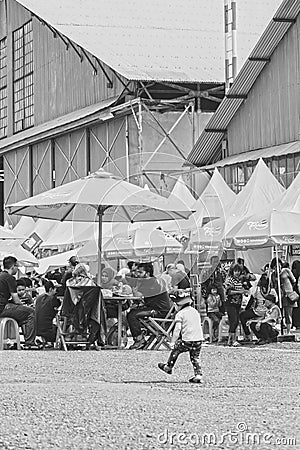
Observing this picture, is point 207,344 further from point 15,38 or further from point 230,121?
point 15,38

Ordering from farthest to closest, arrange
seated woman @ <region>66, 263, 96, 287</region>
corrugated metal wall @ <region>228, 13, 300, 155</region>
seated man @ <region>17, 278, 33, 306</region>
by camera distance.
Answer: corrugated metal wall @ <region>228, 13, 300, 155</region> → seated man @ <region>17, 278, 33, 306</region> → seated woman @ <region>66, 263, 96, 287</region>

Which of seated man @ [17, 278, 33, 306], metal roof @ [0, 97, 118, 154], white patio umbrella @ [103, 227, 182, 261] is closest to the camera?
white patio umbrella @ [103, 227, 182, 261]

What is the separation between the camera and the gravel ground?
828 cm

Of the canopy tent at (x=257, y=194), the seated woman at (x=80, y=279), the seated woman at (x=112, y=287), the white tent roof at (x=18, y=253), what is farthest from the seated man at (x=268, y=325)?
the white tent roof at (x=18, y=253)

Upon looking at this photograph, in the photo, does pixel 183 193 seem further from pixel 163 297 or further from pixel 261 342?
pixel 163 297

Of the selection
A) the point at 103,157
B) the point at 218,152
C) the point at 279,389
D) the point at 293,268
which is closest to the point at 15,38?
the point at 103,157

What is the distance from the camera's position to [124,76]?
122ft

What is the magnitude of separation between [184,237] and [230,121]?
1601 centimetres

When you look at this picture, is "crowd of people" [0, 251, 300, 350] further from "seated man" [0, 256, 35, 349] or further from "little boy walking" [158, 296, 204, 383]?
"little boy walking" [158, 296, 204, 383]

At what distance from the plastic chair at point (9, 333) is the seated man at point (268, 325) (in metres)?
4.33

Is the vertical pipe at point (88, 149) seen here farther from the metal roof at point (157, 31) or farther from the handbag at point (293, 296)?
the handbag at point (293, 296)

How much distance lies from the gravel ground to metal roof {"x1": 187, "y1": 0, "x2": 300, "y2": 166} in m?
17.9

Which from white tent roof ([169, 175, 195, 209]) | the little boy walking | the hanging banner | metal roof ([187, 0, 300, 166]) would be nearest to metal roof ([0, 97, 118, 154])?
metal roof ([187, 0, 300, 166])

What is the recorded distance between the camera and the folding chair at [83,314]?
1859cm
